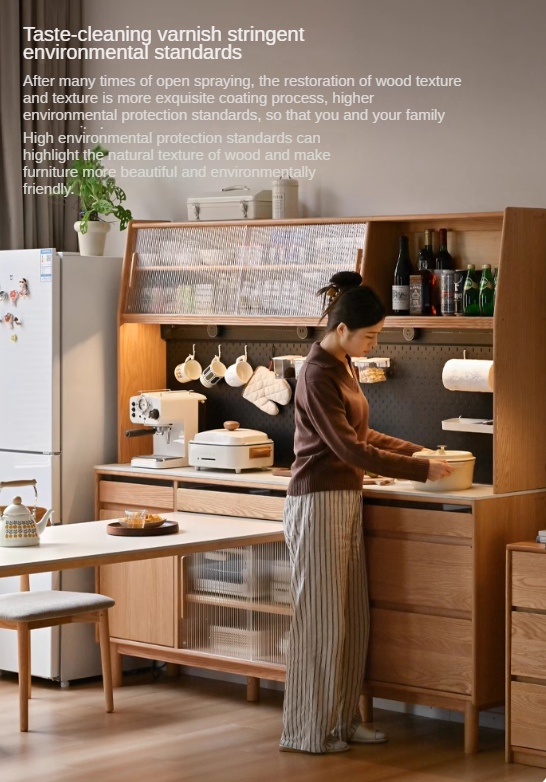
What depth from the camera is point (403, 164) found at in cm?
501

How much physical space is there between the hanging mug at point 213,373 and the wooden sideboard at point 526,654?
5.67 ft

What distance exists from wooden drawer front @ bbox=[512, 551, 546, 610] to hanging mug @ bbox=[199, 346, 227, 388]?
1740 millimetres

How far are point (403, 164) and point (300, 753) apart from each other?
2292mm

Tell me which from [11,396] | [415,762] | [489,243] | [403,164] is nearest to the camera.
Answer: [415,762]

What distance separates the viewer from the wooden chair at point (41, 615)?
450 cm

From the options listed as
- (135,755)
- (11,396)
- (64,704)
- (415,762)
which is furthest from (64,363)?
(415,762)

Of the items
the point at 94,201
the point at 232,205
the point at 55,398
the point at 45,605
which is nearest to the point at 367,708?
the point at 45,605

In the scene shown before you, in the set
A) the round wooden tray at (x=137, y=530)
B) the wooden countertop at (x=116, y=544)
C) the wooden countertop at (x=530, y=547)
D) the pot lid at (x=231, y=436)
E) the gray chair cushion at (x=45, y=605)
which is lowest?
the gray chair cushion at (x=45, y=605)

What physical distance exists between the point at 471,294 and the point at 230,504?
124 centimetres

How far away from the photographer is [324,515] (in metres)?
4.28

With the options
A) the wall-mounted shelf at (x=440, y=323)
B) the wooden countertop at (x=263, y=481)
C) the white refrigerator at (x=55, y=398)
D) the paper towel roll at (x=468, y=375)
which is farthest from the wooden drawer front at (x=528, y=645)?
the white refrigerator at (x=55, y=398)

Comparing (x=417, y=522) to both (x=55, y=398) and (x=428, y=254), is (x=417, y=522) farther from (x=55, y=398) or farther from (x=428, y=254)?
(x=55, y=398)

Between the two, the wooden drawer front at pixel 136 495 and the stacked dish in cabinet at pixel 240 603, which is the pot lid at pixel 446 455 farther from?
the wooden drawer front at pixel 136 495

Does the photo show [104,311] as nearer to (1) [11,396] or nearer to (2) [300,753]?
(1) [11,396]
